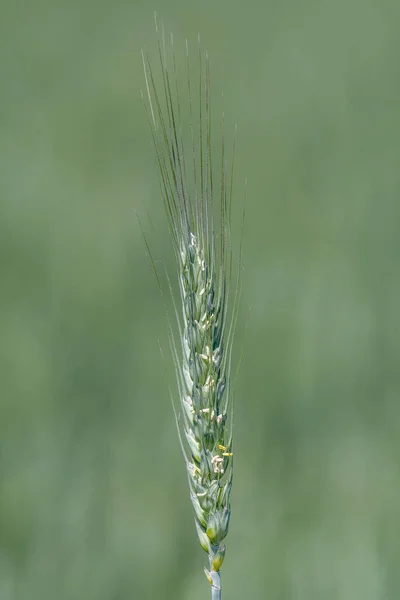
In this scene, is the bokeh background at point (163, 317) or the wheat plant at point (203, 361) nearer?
the wheat plant at point (203, 361)

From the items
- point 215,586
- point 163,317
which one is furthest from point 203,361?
point 163,317

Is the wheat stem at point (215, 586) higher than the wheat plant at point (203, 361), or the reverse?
the wheat plant at point (203, 361)

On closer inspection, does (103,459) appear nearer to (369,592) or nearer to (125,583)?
(125,583)

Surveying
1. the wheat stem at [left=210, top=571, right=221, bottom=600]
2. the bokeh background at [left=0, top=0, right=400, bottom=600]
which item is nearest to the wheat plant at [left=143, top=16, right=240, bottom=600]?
the wheat stem at [left=210, top=571, right=221, bottom=600]

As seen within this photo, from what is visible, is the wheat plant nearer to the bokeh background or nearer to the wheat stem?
the wheat stem

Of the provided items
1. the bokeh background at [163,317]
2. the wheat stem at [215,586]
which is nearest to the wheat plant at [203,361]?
the wheat stem at [215,586]

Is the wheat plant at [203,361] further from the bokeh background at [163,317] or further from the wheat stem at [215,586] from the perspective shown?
the bokeh background at [163,317]

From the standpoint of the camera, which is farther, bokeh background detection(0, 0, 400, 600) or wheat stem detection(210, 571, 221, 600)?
bokeh background detection(0, 0, 400, 600)

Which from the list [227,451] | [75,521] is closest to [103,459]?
[75,521]

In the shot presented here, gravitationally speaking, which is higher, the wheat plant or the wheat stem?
the wheat plant

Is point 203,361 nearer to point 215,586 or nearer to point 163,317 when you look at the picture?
point 215,586
